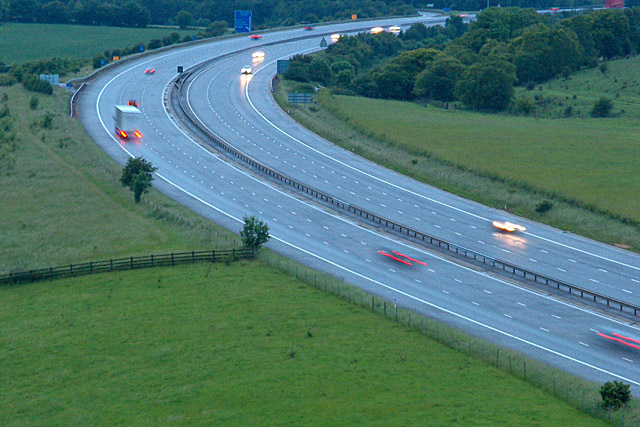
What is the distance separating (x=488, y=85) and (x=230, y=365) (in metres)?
102

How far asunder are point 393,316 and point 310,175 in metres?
41.1

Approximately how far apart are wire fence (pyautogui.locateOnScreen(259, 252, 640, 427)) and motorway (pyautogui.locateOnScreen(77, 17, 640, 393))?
170cm

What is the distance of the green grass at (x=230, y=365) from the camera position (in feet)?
131

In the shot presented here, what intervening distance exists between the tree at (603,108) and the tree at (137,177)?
80537mm

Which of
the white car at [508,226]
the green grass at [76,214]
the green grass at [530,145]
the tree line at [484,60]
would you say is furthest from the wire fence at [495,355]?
the tree line at [484,60]

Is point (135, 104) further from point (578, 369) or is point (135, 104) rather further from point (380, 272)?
point (578, 369)

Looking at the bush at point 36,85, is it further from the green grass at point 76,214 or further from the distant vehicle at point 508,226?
the distant vehicle at point 508,226

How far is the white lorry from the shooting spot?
354ft

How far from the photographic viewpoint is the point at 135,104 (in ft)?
401

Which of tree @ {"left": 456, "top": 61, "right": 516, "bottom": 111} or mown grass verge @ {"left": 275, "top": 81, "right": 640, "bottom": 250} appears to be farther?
tree @ {"left": 456, "top": 61, "right": 516, "bottom": 111}

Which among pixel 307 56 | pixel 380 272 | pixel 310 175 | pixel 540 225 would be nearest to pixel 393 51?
pixel 307 56

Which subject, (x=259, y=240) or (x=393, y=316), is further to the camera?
(x=259, y=240)

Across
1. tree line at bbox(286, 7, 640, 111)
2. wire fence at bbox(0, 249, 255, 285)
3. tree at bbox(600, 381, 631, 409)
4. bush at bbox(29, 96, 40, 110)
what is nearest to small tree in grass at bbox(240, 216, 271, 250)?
wire fence at bbox(0, 249, 255, 285)

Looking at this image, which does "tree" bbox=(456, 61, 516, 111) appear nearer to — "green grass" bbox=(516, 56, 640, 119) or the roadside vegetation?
"green grass" bbox=(516, 56, 640, 119)
